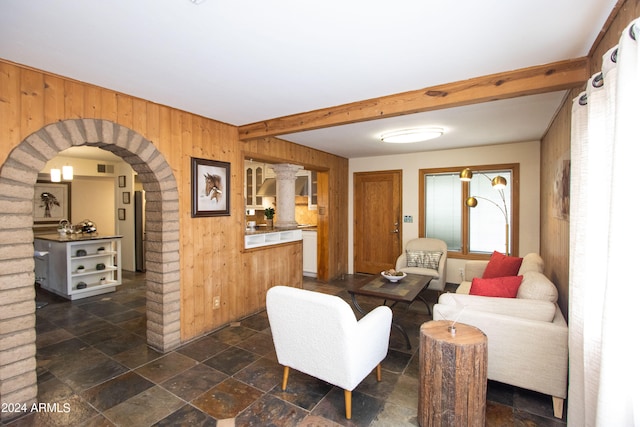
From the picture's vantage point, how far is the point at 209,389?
7.98 feet

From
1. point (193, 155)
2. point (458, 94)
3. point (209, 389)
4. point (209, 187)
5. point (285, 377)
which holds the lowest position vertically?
Result: point (209, 389)

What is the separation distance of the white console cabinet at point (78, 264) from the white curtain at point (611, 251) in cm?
588

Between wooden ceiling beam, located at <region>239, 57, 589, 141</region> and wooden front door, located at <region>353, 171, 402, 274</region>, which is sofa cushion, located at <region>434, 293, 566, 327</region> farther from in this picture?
wooden front door, located at <region>353, 171, 402, 274</region>

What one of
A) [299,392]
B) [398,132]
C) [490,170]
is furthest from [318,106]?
[490,170]

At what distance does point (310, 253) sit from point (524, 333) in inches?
172

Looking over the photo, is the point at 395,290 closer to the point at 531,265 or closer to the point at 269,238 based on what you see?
the point at 531,265

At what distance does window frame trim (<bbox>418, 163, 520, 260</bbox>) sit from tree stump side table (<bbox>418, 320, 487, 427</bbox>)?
365cm

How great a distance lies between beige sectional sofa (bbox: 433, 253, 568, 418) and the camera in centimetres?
205

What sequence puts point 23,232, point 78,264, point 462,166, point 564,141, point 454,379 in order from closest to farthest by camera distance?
Result: 1. point 454,379
2. point 23,232
3. point 564,141
4. point 78,264
5. point 462,166

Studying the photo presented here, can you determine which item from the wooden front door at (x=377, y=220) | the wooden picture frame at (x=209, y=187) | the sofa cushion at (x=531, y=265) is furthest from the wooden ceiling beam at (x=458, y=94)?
the wooden front door at (x=377, y=220)

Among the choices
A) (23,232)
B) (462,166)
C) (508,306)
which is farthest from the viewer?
(462,166)

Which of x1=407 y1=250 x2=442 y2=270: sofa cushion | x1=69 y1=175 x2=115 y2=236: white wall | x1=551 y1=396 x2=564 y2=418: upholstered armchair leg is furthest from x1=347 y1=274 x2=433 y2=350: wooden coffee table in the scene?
x1=69 y1=175 x2=115 y2=236: white wall

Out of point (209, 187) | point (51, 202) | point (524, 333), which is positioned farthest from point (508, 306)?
point (51, 202)

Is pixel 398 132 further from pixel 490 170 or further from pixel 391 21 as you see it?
pixel 391 21
